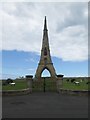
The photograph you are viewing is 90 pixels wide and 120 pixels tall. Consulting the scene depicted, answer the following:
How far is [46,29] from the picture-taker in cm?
3778

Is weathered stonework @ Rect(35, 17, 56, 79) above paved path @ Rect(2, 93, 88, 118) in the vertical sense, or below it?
above

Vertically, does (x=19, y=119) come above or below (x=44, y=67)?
below

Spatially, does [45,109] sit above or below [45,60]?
below

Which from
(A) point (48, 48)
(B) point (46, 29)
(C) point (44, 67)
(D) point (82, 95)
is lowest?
(D) point (82, 95)

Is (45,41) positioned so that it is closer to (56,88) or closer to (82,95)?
(56,88)

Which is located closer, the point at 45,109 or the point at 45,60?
the point at 45,109

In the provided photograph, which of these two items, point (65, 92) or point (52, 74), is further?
point (52, 74)

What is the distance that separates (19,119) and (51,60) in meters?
28.3

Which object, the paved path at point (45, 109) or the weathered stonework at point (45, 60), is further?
the weathered stonework at point (45, 60)

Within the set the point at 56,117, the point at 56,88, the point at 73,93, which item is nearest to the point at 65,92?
the point at 73,93

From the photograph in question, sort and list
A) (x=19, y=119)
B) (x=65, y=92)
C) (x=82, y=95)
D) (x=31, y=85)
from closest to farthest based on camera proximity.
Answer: (x=19, y=119) → (x=82, y=95) → (x=65, y=92) → (x=31, y=85)

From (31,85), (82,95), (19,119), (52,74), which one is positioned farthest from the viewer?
(52,74)

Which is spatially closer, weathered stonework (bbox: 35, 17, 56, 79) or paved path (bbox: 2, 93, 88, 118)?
paved path (bbox: 2, 93, 88, 118)

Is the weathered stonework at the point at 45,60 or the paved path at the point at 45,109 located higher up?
the weathered stonework at the point at 45,60
